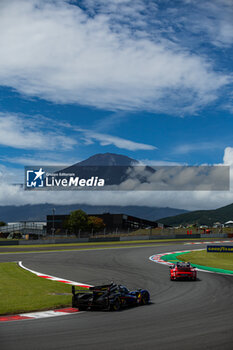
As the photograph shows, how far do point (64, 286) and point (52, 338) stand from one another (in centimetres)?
952

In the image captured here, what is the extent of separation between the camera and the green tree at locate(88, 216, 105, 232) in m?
150

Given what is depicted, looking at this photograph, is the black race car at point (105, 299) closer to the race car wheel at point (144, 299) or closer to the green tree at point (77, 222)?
the race car wheel at point (144, 299)

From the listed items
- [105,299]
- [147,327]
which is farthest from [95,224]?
[147,327]

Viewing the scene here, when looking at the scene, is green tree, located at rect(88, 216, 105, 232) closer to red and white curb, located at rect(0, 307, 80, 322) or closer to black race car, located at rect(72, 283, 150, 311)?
black race car, located at rect(72, 283, 150, 311)

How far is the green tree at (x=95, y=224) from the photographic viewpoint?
150 m

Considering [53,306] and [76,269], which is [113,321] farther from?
[76,269]

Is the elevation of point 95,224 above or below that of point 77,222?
below

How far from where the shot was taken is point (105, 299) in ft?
44.2

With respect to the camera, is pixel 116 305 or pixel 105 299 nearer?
pixel 105 299

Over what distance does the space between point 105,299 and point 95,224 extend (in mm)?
139163

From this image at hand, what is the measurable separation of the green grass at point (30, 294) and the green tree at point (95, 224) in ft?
420

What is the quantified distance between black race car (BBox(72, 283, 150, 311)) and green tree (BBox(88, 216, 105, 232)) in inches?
5322

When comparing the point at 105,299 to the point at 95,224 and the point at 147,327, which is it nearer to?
the point at 147,327

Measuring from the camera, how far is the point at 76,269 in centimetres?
2711
